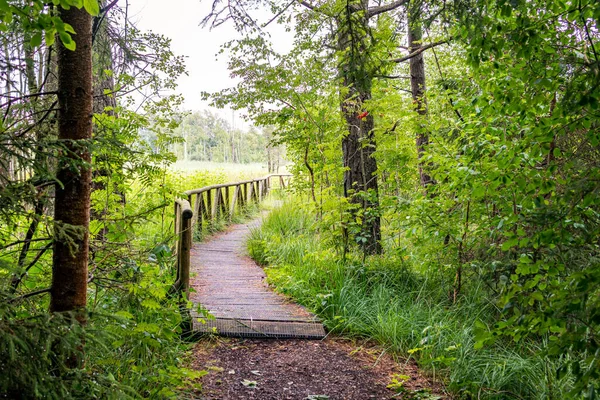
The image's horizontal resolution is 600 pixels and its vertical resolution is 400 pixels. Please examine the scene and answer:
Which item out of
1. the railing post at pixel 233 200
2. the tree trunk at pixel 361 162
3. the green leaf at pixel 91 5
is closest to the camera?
the green leaf at pixel 91 5

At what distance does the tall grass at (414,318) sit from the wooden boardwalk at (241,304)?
0.64 feet

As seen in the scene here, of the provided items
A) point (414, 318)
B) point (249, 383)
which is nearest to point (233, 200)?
point (414, 318)

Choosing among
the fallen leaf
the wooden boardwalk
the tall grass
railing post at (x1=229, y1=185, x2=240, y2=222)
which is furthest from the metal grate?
railing post at (x1=229, y1=185, x2=240, y2=222)

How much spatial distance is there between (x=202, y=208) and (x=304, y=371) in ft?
20.1

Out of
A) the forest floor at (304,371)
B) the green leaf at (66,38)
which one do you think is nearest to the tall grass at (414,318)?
the forest floor at (304,371)

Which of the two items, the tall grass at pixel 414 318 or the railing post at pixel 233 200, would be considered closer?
the tall grass at pixel 414 318

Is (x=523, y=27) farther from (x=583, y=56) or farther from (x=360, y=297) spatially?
(x=360, y=297)

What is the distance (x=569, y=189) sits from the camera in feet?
6.19

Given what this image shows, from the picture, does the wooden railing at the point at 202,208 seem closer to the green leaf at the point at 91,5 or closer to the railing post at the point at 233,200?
the railing post at the point at 233,200

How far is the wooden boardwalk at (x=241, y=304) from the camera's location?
438cm

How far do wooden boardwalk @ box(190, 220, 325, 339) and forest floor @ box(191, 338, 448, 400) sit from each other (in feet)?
0.44

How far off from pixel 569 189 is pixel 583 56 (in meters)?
1.24

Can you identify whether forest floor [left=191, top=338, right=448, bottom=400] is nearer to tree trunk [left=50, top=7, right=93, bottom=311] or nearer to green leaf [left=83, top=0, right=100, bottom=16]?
tree trunk [left=50, top=7, right=93, bottom=311]

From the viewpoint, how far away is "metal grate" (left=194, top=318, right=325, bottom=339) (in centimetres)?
433
